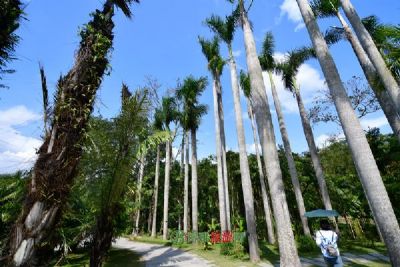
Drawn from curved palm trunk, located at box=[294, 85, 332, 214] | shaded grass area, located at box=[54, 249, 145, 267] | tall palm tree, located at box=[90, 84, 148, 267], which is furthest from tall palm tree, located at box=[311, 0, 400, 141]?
shaded grass area, located at box=[54, 249, 145, 267]

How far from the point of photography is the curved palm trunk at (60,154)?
331 cm

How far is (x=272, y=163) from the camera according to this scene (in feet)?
26.3

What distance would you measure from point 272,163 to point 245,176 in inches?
220

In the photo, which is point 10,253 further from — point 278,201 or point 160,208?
point 160,208

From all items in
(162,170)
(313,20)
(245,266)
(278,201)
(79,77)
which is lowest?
(245,266)

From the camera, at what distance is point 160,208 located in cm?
4141

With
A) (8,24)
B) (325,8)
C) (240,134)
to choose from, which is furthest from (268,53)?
(8,24)

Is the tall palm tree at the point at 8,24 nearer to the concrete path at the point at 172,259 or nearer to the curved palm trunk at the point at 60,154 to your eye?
the curved palm trunk at the point at 60,154

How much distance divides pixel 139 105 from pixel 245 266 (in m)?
7.78

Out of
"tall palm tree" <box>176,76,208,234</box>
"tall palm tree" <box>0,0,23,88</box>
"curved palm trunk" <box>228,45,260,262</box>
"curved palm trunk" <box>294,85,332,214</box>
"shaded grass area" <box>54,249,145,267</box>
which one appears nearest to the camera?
"tall palm tree" <box>0,0,23,88</box>

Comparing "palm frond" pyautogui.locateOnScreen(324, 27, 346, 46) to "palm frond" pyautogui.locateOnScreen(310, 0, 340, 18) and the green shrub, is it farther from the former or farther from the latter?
the green shrub

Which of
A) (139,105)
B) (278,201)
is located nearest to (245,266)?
(278,201)

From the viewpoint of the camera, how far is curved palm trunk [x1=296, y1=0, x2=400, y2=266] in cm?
636

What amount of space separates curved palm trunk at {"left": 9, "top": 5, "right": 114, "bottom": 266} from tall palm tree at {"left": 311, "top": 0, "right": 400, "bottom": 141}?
9866 mm
